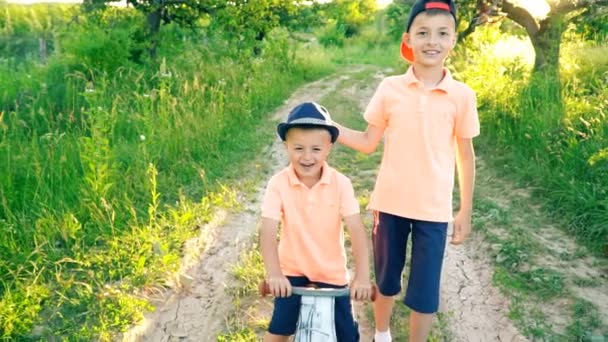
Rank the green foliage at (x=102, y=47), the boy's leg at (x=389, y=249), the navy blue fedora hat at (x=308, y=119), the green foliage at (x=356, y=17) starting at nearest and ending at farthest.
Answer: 1. the navy blue fedora hat at (x=308, y=119)
2. the boy's leg at (x=389, y=249)
3. the green foliage at (x=102, y=47)
4. the green foliage at (x=356, y=17)

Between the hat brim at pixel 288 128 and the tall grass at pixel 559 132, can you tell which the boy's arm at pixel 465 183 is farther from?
the tall grass at pixel 559 132

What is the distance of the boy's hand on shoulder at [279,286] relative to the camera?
238 cm

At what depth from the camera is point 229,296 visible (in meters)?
3.96

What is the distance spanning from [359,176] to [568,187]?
7.16 feet

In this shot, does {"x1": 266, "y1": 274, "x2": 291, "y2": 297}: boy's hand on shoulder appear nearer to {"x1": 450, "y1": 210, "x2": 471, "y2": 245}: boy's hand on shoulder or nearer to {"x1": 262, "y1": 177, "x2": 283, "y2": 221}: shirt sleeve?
{"x1": 262, "y1": 177, "x2": 283, "y2": 221}: shirt sleeve

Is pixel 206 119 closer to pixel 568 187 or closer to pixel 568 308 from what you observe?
pixel 568 187

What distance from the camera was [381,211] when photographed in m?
2.89

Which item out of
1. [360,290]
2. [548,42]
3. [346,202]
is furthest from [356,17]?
[360,290]

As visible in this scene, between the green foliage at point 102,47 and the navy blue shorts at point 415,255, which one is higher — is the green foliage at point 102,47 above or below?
above

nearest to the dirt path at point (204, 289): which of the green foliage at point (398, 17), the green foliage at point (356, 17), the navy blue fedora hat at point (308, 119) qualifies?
the navy blue fedora hat at point (308, 119)

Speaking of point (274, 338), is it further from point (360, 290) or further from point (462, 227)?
point (462, 227)

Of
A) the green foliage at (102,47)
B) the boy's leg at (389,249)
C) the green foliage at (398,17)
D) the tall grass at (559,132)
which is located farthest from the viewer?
the green foliage at (398,17)

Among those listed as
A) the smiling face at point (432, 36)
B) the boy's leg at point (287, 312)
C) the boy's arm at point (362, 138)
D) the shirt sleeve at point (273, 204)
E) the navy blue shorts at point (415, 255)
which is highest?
the smiling face at point (432, 36)

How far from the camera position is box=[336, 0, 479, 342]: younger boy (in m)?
2.64
